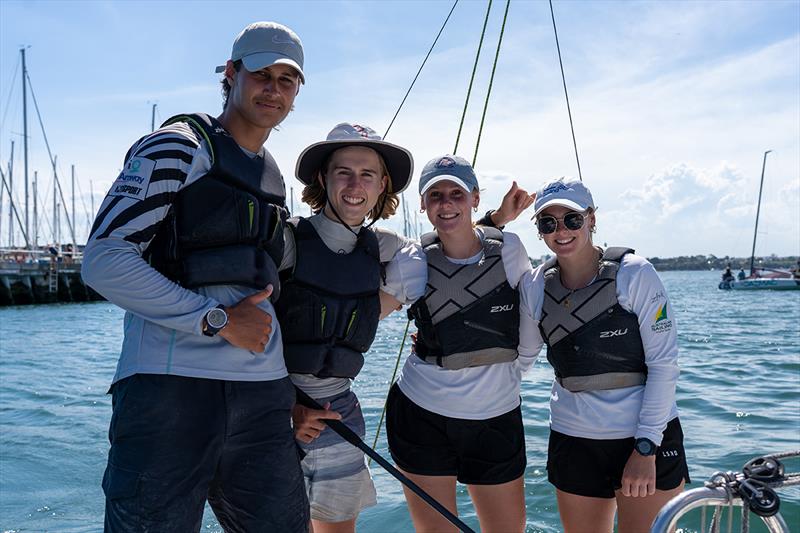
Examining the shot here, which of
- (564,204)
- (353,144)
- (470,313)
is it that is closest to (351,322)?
(470,313)

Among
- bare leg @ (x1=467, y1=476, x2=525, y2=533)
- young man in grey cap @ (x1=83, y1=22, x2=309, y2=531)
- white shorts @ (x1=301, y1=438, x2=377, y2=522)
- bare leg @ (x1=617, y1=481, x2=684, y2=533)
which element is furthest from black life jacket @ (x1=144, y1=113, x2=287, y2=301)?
bare leg @ (x1=617, y1=481, x2=684, y2=533)

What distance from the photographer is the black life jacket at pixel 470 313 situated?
9.87 ft

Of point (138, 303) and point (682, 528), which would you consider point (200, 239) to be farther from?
point (682, 528)

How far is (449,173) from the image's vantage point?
2.99 meters

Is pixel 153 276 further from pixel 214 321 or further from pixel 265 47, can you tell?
pixel 265 47

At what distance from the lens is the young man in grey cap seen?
1.96 metres

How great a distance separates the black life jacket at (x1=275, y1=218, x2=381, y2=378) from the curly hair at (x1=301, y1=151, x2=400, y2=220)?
0.20m

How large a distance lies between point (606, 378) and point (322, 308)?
1297mm

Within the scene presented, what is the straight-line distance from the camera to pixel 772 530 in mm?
1865

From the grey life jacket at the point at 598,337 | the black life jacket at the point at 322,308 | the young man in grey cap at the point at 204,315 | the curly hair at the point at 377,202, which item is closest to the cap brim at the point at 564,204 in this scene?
the grey life jacket at the point at 598,337

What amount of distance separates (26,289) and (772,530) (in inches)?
1554

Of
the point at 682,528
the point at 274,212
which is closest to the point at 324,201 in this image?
the point at 274,212

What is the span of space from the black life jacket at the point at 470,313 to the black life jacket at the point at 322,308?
1.34 feet

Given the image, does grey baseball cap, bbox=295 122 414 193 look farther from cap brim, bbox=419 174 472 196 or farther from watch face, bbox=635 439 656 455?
watch face, bbox=635 439 656 455
